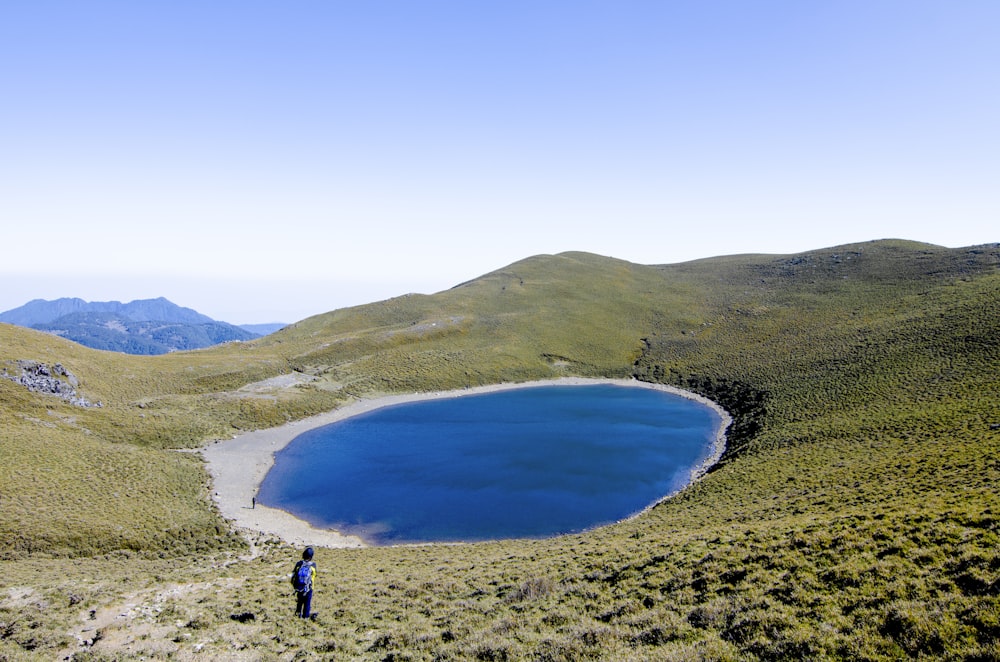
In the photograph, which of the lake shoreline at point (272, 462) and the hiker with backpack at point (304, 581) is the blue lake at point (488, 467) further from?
the hiker with backpack at point (304, 581)

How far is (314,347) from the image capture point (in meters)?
89.1

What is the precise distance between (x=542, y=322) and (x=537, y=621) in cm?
9007

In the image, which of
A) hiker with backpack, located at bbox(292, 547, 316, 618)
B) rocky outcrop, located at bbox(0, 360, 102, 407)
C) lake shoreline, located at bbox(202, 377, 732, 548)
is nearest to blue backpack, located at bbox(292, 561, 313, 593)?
hiker with backpack, located at bbox(292, 547, 316, 618)

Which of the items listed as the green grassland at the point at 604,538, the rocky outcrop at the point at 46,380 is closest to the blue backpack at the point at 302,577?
the green grassland at the point at 604,538

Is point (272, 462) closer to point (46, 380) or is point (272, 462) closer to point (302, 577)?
point (46, 380)

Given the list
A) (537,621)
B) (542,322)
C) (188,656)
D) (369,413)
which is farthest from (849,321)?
(188,656)

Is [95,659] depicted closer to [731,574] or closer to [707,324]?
[731,574]

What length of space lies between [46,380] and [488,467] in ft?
162

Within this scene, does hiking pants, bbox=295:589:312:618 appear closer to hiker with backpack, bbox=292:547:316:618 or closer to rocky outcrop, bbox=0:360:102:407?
hiker with backpack, bbox=292:547:316:618

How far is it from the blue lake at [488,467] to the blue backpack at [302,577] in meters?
15.9

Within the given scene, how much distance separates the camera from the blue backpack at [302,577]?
15.7 meters

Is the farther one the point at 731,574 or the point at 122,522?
the point at 122,522

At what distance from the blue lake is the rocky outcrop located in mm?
23894

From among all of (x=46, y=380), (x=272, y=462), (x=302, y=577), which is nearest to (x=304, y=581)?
(x=302, y=577)
